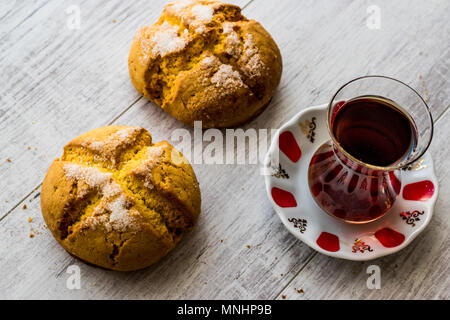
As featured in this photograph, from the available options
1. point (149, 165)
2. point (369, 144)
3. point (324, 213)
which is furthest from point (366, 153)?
point (149, 165)

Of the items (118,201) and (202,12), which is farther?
(202,12)

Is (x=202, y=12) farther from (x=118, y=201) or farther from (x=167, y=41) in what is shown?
(x=118, y=201)

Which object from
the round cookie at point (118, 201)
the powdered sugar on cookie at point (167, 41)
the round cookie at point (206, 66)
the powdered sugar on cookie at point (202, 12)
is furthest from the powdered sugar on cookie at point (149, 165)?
the powdered sugar on cookie at point (202, 12)

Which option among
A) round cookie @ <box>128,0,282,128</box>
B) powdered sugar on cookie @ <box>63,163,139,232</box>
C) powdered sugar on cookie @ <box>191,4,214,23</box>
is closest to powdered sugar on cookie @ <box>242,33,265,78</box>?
round cookie @ <box>128,0,282,128</box>

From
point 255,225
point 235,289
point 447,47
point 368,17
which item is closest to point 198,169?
point 255,225

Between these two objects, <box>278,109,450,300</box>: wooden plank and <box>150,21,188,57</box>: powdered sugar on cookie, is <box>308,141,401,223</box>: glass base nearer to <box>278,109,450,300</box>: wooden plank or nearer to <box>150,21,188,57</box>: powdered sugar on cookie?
<box>278,109,450,300</box>: wooden plank

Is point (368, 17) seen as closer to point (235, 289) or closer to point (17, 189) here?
point (235, 289)

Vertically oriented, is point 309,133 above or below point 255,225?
above
